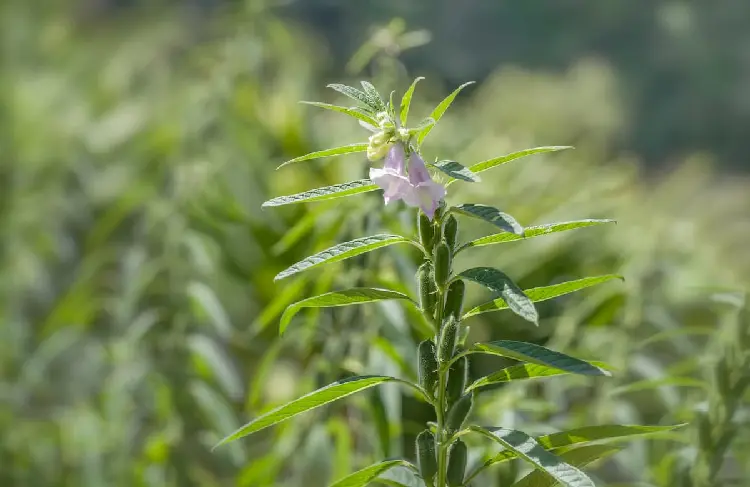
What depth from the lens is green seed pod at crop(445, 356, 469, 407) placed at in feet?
0.73

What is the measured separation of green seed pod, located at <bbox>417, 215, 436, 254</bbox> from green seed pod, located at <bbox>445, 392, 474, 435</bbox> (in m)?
0.04

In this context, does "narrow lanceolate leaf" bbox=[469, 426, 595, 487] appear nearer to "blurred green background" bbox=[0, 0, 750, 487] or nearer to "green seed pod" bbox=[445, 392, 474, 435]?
"green seed pod" bbox=[445, 392, 474, 435]

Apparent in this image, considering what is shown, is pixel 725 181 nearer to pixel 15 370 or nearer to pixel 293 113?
pixel 293 113

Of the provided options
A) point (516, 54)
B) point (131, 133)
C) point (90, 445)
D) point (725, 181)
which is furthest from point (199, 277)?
point (516, 54)

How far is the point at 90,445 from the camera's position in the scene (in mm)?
648

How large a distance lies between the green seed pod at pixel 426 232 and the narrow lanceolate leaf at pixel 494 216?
0.03ft

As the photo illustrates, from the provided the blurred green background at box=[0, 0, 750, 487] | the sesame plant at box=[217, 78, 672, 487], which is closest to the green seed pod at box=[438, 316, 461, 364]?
the sesame plant at box=[217, 78, 672, 487]

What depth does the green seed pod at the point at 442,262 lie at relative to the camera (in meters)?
0.21

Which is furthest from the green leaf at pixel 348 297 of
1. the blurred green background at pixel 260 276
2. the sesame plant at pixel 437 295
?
the blurred green background at pixel 260 276

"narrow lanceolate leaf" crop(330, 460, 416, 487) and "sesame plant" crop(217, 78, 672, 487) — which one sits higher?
"sesame plant" crop(217, 78, 672, 487)

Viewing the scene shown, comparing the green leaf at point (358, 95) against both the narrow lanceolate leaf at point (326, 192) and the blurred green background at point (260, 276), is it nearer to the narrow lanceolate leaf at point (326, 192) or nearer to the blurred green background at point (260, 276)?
the narrow lanceolate leaf at point (326, 192)

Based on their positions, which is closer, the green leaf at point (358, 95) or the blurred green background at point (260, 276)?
the green leaf at point (358, 95)

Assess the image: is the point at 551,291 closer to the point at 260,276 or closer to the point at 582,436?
the point at 582,436

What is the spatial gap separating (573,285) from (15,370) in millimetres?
719
